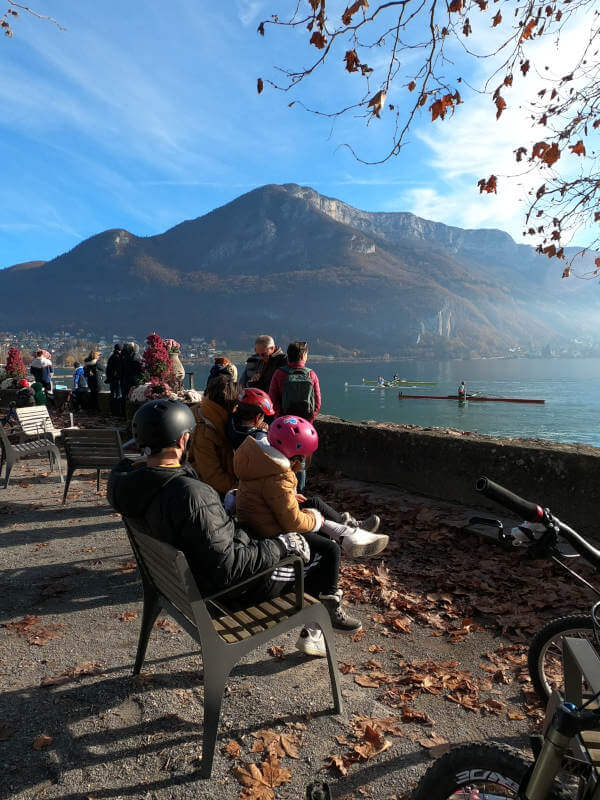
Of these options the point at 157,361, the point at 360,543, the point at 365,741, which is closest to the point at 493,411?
the point at 157,361

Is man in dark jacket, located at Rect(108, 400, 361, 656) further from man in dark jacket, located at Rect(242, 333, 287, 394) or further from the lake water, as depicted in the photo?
the lake water

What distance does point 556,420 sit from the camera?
71.1 meters

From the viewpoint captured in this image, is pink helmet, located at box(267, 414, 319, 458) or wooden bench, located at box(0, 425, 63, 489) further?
wooden bench, located at box(0, 425, 63, 489)

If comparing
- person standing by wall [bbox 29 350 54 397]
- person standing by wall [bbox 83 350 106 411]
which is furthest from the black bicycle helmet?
person standing by wall [bbox 29 350 54 397]

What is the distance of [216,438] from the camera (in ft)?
15.7

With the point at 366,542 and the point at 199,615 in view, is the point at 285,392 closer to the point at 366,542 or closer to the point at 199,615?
the point at 366,542

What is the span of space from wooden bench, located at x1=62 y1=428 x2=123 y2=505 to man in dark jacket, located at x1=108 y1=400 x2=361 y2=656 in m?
4.22

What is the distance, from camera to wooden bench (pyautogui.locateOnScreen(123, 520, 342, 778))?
8.16 feet

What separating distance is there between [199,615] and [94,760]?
0.88 meters

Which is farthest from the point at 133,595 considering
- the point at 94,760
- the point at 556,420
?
the point at 556,420

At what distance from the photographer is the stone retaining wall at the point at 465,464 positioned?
17.2 ft

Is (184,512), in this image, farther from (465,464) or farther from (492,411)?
(492,411)

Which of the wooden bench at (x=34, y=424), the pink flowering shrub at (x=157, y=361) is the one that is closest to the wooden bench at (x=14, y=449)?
the wooden bench at (x=34, y=424)

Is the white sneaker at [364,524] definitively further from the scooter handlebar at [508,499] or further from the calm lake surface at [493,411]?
the calm lake surface at [493,411]
